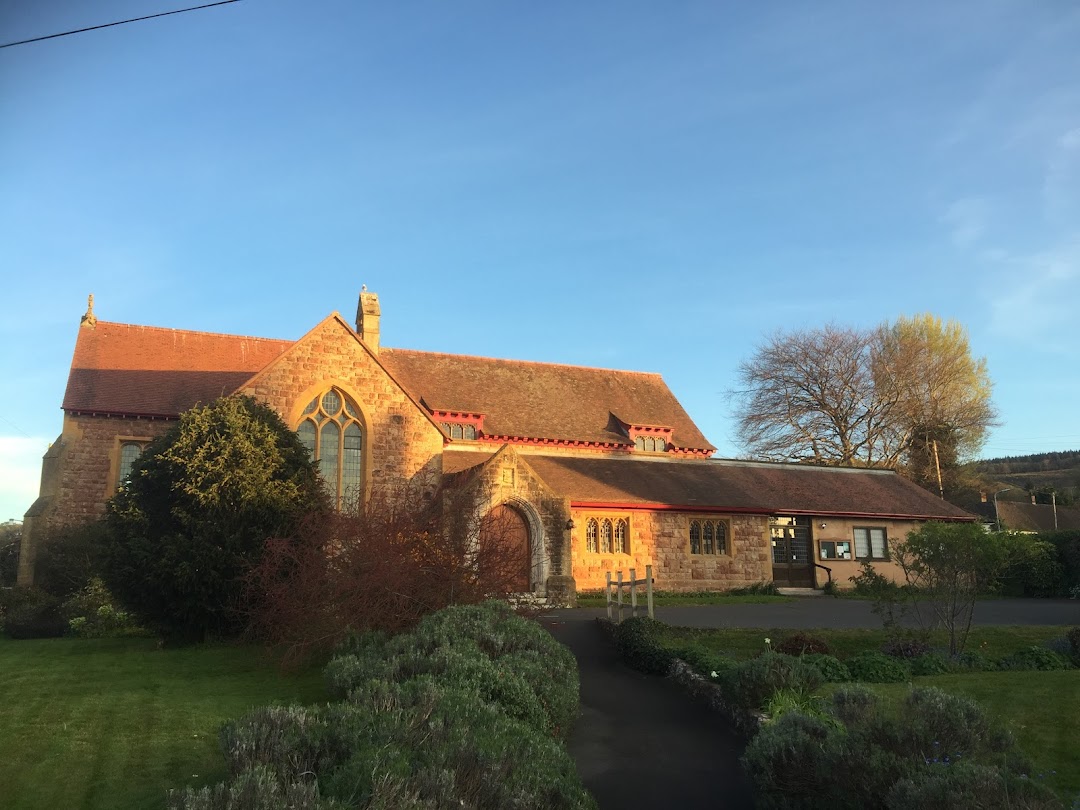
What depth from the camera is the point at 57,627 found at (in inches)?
774

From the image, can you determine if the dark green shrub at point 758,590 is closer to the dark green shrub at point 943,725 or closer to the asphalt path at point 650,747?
A: the asphalt path at point 650,747

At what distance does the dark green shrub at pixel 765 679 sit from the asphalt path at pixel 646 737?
1.53 feet

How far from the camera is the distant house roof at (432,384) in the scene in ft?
86.4

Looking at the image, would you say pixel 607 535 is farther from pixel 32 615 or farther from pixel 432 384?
pixel 32 615

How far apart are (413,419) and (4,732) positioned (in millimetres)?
15926

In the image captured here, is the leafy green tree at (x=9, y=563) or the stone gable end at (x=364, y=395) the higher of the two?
the stone gable end at (x=364, y=395)

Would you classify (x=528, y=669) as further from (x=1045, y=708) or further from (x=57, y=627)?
(x=57, y=627)

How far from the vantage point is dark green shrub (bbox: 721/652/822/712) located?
10.2 m

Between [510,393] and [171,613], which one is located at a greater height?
[510,393]

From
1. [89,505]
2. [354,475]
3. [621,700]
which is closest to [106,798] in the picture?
[621,700]

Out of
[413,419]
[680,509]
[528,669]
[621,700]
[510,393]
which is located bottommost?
[621,700]

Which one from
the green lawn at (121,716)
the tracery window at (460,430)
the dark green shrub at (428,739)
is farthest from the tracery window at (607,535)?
the dark green shrub at (428,739)

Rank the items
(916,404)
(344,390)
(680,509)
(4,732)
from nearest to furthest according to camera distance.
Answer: (4,732), (344,390), (680,509), (916,404)

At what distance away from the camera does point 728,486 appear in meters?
29.1
